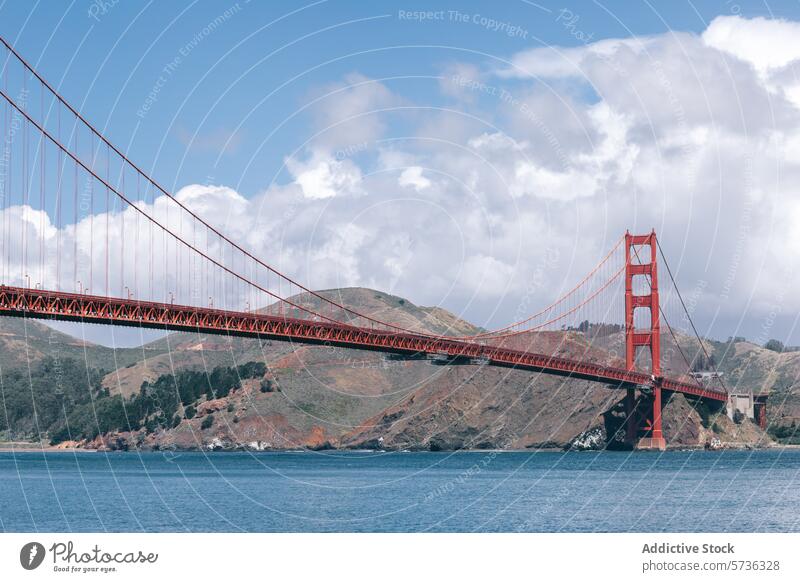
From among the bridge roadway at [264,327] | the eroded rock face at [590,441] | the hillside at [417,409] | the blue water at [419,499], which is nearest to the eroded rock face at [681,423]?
the hillside at [417,409]

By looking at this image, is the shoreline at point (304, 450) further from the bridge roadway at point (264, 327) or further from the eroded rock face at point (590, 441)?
the bridge roadway at point (264, 327)

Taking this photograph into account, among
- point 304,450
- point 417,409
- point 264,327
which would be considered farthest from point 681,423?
point 264,327

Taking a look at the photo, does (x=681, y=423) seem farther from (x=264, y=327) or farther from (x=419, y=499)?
(x=419, y=499)

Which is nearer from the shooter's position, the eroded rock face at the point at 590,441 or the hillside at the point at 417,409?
the eroded rock face at the point at 590,441

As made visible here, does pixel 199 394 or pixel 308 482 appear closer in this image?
pixel 308 482
